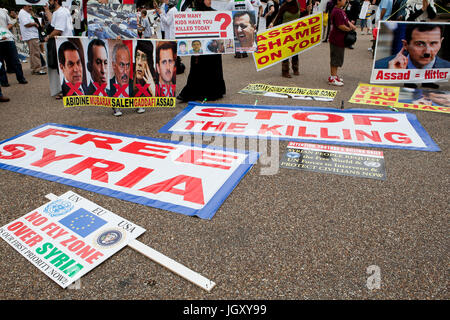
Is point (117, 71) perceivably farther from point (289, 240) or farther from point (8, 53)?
point (8, 53)

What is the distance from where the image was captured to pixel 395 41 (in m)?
5.75

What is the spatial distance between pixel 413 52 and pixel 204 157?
474 centimetres

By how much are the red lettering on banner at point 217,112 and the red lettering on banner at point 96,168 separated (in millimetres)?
1935

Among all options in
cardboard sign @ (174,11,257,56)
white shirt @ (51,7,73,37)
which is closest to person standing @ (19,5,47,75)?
white shirt @ (51,7,73,37)

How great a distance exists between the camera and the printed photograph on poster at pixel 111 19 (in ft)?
14.5

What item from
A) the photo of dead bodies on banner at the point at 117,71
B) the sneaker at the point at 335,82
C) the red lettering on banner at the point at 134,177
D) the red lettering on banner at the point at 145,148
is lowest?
the red lettering on banner at the point at 134,177

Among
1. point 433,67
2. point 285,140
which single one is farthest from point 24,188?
point 433,67

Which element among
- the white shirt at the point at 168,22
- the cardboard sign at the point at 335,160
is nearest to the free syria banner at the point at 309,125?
the cardboard sign at the point at 335,160

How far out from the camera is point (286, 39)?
6285mm

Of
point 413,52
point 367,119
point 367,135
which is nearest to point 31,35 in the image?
point 367,119

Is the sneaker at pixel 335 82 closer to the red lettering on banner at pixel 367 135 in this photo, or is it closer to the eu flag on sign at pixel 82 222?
the red lettering on banner at pixel 367 135

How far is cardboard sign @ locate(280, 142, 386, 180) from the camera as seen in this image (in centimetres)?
327

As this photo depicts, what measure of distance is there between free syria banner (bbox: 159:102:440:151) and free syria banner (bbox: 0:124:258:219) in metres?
0.69

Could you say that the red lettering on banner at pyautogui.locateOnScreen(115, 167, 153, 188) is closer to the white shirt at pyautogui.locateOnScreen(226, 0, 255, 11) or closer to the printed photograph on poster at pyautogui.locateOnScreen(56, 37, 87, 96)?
the printed photograph on poster at pyautogui.locateOnScreen(56, 37, 87, 96)
